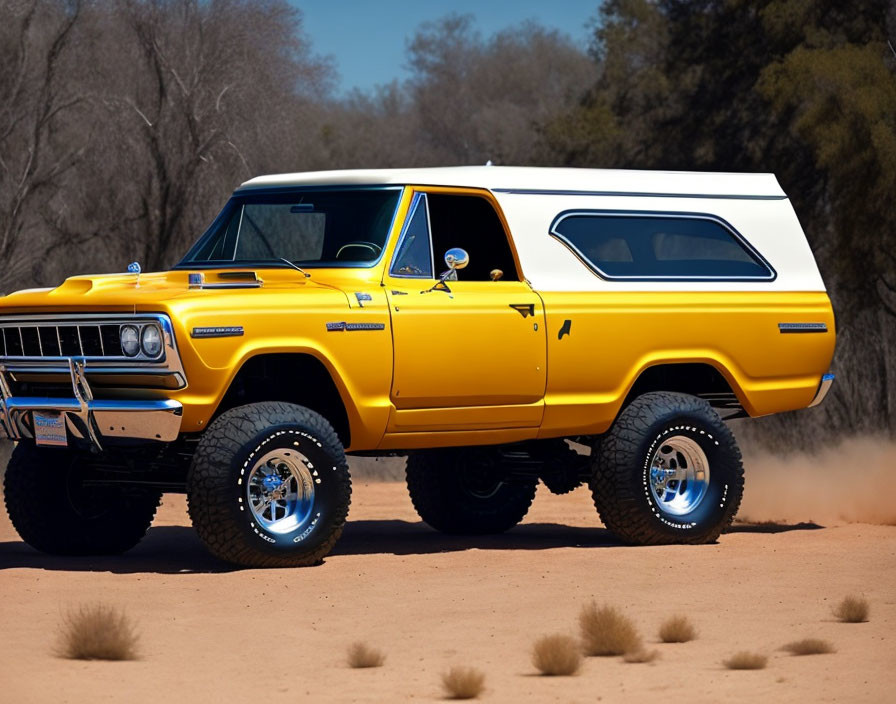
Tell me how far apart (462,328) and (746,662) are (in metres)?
4.10

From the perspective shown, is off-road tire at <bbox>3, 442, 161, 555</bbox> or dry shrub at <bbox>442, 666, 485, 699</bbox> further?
off-road tire at <bbox>3, 442, 161, 555</bbox>

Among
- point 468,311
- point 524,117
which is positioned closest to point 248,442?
point 468,311

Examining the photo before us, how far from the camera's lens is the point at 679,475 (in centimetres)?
1239

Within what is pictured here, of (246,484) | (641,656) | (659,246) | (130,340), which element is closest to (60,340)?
(130,340)

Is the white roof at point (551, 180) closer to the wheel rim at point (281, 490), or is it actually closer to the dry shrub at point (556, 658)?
the wheel rim at point (281, 490)

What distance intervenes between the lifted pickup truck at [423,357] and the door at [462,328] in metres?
0.02

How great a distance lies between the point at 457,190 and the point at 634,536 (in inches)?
103

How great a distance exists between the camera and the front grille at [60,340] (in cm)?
1026

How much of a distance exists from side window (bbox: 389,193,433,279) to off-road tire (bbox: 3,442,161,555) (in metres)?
2.17

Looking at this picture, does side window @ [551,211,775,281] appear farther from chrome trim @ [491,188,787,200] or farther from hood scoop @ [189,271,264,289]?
hood scoop @ [189,271,264,289]

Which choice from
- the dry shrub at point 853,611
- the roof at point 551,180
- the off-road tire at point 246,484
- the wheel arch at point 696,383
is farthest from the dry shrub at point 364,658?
the wheel arch at point 696,383

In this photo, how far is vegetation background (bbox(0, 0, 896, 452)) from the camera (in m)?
25.1

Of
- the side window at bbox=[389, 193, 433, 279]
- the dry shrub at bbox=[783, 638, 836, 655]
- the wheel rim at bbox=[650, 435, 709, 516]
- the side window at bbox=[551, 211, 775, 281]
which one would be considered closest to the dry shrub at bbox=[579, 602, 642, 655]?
the dry shrub at bbox=[783, 638, 836, 655]

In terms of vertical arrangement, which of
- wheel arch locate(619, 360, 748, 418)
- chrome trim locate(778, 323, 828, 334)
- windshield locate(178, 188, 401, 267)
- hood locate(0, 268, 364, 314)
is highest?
windshield locate(178, 188, 401, 267)
